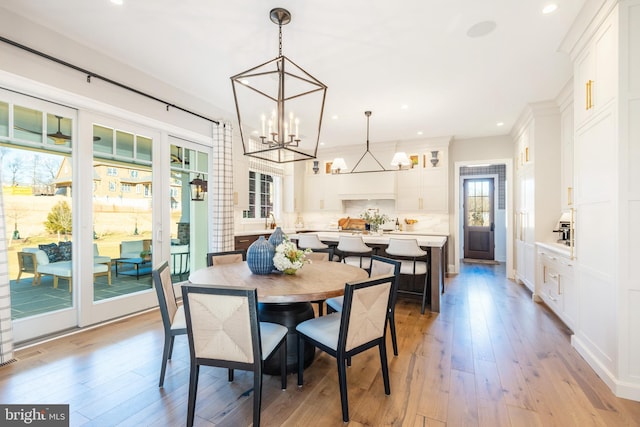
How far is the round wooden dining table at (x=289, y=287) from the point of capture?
1.80 metres

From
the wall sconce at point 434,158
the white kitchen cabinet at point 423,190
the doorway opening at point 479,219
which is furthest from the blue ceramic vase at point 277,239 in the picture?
the doorway opening at point 479,219

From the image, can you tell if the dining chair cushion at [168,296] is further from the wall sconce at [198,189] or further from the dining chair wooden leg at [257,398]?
the wall sconce at [198,189]

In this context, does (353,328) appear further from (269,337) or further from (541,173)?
(541,173)

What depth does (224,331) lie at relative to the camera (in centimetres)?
158

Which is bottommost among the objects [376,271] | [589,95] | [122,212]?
[376,271]

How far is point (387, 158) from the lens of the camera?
20.8 ft

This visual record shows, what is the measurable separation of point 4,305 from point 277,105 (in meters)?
2.71

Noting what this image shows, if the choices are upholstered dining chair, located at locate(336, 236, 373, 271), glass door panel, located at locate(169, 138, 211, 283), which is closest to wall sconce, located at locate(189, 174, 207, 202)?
glass door panel, located at locate(169, 138, 211, 283)

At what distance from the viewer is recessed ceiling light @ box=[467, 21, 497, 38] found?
2490 mm

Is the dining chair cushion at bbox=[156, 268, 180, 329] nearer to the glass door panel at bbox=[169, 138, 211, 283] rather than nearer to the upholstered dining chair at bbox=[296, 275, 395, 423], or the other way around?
the upholstered dining chair at bbox=[296, 275, 395, 423]

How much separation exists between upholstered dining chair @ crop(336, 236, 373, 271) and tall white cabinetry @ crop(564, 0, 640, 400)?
2.18 m

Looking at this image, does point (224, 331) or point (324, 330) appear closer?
point (224, 331)

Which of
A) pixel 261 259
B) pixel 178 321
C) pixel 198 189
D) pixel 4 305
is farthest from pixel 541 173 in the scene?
pixel 4 305

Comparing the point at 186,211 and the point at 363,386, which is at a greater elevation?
the point at 186,211
